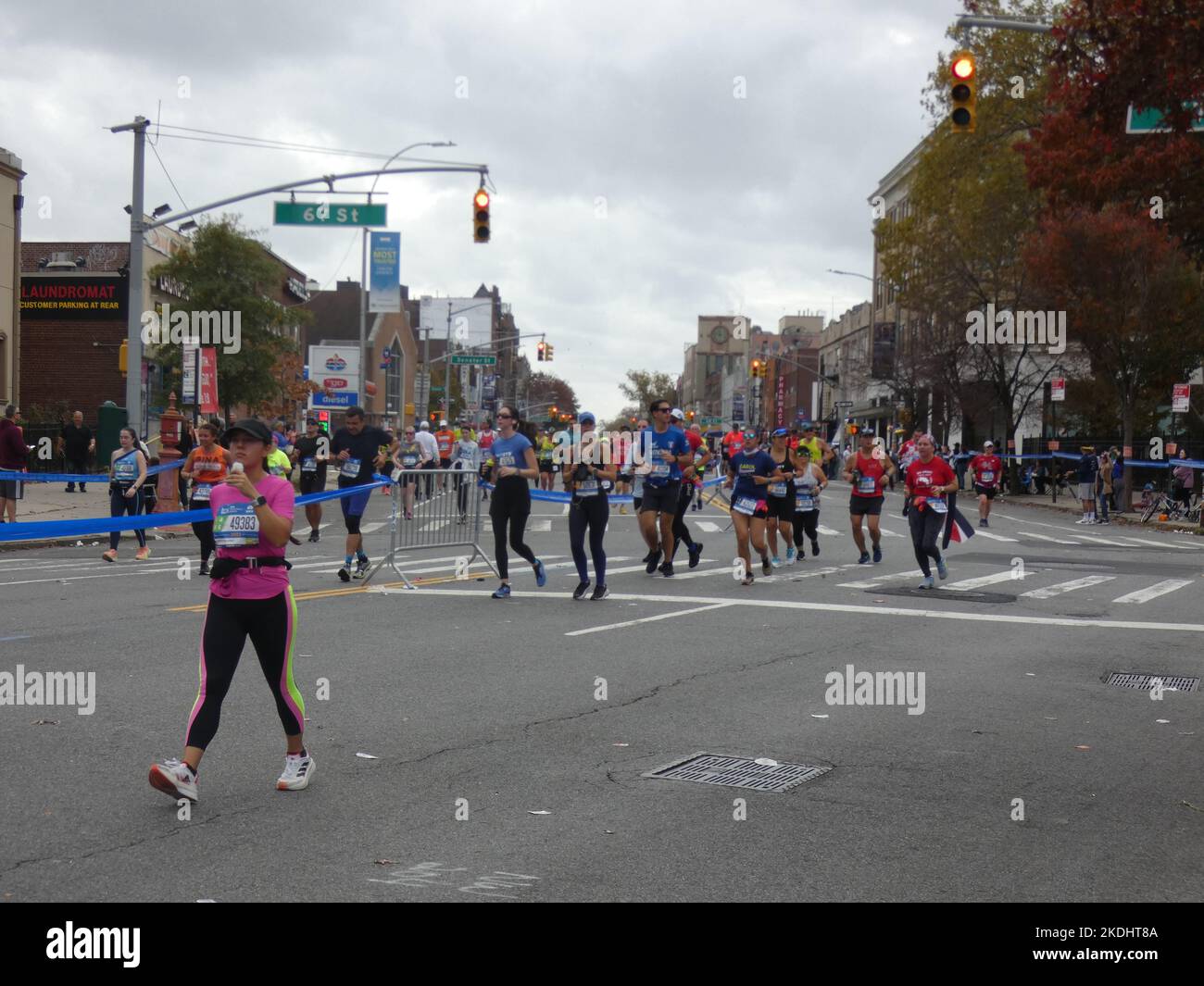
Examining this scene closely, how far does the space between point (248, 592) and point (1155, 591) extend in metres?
13.2

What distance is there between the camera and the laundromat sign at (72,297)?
51.0 meters

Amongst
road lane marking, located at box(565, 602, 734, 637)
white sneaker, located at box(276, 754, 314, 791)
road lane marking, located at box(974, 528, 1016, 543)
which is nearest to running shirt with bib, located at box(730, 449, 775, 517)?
road lane marking, located at box(565, 602, 734, 637)

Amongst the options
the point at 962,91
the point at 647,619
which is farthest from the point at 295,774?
the point at 962,91

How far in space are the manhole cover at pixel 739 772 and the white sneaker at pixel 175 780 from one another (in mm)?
2247

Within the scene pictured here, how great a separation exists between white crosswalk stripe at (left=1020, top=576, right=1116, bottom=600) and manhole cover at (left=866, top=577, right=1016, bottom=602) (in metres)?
0.36

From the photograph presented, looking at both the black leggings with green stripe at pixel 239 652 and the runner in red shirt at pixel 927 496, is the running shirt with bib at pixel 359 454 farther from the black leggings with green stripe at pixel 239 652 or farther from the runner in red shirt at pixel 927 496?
the black leggings with green stripe at pixel 239 652

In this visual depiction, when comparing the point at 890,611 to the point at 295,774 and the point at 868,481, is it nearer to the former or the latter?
the point at 868,481

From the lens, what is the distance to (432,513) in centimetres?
1576

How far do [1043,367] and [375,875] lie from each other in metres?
54.5

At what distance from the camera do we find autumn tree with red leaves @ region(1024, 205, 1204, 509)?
37.4m

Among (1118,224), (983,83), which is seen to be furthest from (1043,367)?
(1118,224)

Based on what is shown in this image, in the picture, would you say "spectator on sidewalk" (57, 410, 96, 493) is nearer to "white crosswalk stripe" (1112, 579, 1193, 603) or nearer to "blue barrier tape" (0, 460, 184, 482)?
"blue barrier tape" (0, 460, 184, 482)

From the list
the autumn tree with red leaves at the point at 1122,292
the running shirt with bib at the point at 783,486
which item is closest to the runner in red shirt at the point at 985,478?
the autumn tree with red leaves at the point at 1122,292
